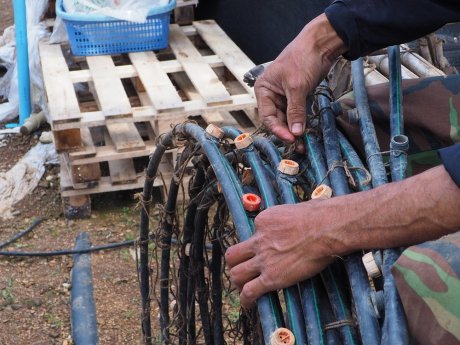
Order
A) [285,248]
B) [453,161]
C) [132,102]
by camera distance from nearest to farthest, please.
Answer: [453,161]
[285,248]
[132,102]

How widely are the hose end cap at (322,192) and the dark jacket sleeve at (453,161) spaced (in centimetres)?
25

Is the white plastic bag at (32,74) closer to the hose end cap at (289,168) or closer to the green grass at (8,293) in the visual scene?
the green grass at (8,293)

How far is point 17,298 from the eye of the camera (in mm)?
3324

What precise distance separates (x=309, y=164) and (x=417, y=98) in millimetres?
374

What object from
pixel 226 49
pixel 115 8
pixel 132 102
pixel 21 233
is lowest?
pixel 21 233

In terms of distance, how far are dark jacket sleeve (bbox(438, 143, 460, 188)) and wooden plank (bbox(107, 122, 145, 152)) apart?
2.48 meters

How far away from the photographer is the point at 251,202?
1.59 m

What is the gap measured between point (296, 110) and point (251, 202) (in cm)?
35

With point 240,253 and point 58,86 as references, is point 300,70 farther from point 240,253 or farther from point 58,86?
point 58,86

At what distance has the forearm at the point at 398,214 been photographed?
1330 millimetres

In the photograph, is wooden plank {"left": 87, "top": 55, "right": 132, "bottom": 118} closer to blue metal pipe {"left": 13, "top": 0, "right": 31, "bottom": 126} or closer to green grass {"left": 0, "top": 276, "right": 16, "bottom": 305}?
blue metal pipe {"left": 13, "top": 0, "right": 31, "bottom": 126}

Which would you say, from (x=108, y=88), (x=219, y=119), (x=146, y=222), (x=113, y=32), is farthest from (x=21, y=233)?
(x=146, y=222)

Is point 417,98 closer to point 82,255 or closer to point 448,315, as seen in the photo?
point 448,315

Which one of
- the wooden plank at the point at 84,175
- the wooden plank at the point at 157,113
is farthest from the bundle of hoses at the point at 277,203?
the wooden plank at the point at 84,175
